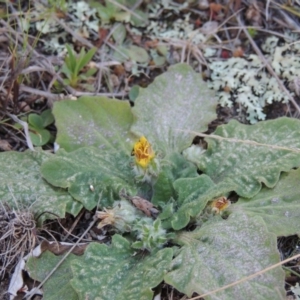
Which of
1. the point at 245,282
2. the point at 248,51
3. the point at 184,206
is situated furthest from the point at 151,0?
the point at 245,282

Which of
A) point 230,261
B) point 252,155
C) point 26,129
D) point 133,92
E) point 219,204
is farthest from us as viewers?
point 133,92

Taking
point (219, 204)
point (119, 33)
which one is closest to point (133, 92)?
point (119, 33)

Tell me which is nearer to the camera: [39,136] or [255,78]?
[39,136]

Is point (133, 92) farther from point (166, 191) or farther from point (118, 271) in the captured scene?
point (118, 271)

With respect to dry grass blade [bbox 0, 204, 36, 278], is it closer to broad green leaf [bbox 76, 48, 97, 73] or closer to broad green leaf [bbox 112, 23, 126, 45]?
broad green leaf [bbox 76, 48, 97, 73]

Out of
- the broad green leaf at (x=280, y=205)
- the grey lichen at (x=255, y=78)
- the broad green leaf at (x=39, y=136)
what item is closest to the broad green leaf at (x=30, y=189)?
the broad green leaf at (x=39, y=136)

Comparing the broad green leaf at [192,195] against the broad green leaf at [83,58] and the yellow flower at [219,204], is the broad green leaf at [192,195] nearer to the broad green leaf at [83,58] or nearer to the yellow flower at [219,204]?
the yellow flower at [219,204]
